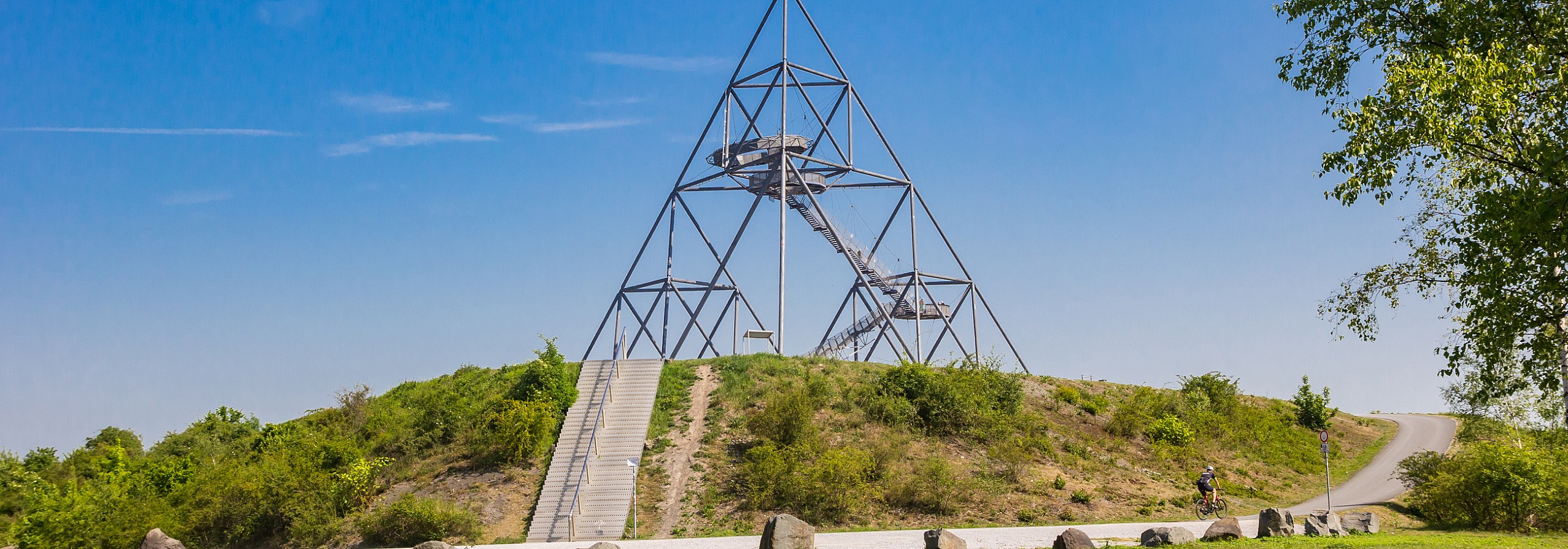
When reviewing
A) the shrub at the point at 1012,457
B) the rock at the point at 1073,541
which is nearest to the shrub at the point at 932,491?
the shrub at the point at 1012,457

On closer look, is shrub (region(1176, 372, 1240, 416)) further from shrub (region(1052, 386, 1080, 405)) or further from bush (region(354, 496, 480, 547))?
bush (region(354, 496, 480, 547))

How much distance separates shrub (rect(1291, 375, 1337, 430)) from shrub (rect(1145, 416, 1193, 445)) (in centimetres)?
1040

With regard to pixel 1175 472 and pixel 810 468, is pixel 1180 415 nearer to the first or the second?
pixel 1175 472

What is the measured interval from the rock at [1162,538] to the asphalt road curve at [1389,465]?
27.3 feet

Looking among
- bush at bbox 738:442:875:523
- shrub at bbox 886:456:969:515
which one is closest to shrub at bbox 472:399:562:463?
bush at bbox 738:442:875:523

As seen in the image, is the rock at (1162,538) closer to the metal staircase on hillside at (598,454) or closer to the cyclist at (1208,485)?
the cyclist at (1208,485)

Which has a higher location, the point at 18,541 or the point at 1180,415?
the point at 1180,415

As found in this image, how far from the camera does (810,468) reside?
23688 mm

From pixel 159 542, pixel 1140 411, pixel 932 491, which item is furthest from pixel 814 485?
pixel 159 542

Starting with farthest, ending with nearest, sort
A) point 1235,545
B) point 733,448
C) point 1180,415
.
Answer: point 1180,415
point 733,448
point 1235,545

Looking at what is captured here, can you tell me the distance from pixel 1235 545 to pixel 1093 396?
18.1 m

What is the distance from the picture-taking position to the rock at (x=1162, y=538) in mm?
16297

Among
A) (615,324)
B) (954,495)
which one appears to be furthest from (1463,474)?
(615,324)

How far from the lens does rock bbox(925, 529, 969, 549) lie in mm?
15367
